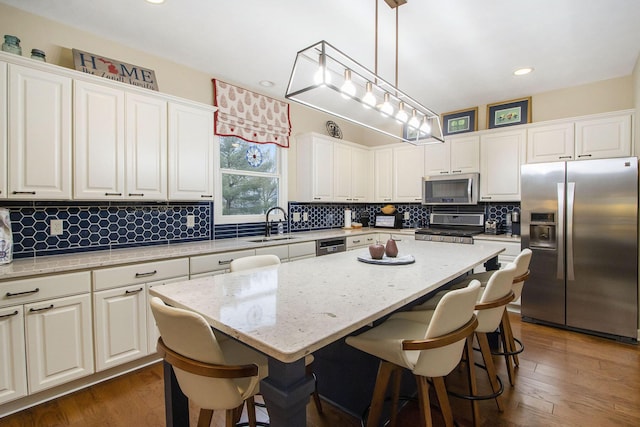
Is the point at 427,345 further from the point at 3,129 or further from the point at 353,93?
the point at 3,129

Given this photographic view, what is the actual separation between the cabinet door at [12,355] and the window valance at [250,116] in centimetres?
222

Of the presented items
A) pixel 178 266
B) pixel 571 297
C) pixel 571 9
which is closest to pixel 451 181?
pixel 571 297

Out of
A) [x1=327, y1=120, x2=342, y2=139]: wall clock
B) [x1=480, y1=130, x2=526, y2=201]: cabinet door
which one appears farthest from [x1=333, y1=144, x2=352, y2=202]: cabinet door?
[x1=480, y1=130, x2=526, y2=201]: cabinet door

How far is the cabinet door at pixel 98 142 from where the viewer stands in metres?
2.29

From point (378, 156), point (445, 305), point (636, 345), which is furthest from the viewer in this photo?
point (378, 156)

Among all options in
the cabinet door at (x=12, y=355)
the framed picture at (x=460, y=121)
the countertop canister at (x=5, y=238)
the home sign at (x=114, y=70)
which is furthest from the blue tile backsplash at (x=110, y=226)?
the framed picture at (x=460, y=121)

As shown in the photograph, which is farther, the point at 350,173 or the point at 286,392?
the point at 350,173

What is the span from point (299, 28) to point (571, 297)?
3.49 meters

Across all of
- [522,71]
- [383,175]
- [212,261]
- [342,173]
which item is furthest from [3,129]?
[522,71]

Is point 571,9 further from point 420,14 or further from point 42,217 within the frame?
point 42,217

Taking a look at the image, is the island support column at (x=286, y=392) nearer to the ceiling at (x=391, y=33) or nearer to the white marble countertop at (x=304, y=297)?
the white marble countertop at (x=304, y=297)

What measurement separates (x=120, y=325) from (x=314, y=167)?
270cm

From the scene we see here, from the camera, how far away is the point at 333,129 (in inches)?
189

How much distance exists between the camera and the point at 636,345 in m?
2.84
